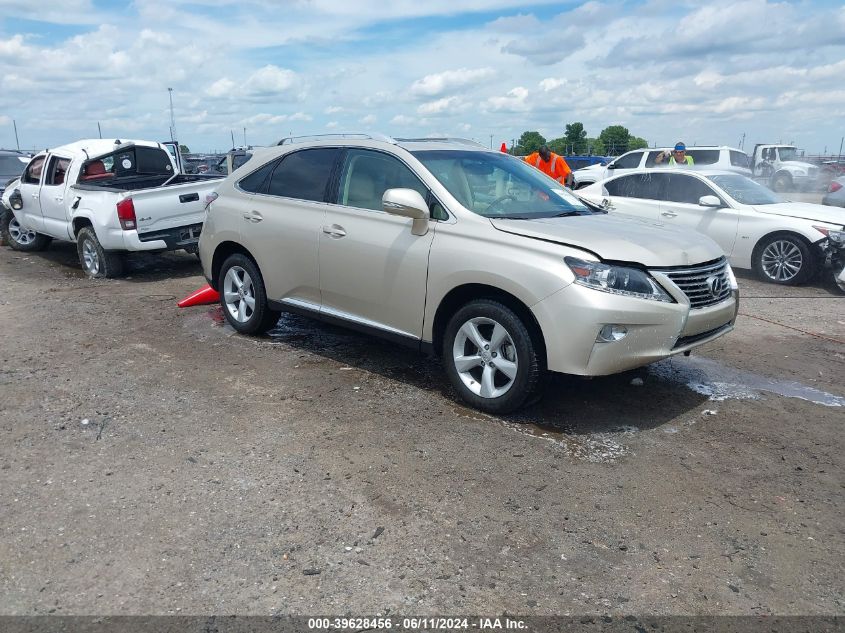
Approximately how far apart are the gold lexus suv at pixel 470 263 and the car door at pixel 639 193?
16.3ft

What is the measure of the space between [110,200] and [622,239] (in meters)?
7.28

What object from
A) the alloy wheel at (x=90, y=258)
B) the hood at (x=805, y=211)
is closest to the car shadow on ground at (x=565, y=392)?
the alloy wheel at (x=90, y=258)

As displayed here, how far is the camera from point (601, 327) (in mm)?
4027

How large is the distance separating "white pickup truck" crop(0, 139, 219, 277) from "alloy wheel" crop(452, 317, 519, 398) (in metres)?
6.03

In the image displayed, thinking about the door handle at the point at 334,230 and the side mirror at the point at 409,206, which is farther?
the door handle at the point at 334,230

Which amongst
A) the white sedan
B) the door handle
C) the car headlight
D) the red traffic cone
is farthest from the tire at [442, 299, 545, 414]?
the white sedan

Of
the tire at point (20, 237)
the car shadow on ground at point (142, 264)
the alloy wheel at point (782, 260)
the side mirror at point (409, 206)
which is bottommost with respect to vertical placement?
the car shadow on ground at point (142, 264)

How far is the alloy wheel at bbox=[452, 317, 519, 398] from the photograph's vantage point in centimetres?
443

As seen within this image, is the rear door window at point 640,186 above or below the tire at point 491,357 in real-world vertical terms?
above

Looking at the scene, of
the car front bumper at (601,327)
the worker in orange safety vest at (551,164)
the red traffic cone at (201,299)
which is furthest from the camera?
the worker in orange safety vest at (551,164)

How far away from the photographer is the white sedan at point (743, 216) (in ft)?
29.6

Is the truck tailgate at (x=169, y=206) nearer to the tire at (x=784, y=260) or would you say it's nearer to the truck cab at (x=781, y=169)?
the tire at (x=784, y=260)

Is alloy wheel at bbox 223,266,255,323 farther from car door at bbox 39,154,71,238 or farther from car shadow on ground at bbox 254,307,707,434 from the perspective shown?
car door at bbox 39,154,71,238

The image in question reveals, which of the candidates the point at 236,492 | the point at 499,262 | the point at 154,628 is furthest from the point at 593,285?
the point at 154,628
